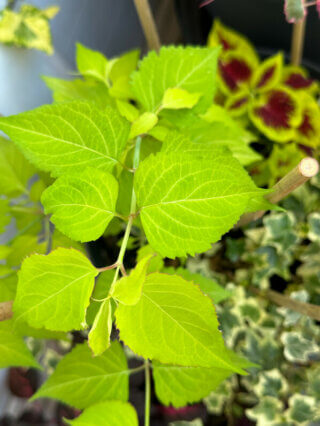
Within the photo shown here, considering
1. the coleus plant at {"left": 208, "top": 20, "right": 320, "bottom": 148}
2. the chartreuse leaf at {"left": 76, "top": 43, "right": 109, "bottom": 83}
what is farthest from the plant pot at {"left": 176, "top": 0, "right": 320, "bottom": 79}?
the chartreuse leaf at {"left": 76, "top": 43, "right": 109, "bottom": 83}

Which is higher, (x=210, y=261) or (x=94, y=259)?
(x=94, y=259)

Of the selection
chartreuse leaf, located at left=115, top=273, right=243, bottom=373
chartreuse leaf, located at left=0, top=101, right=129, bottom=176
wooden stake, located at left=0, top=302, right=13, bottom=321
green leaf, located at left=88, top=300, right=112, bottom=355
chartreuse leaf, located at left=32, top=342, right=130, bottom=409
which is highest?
chartreuse leaf, located at left=0, top=101, right=129, bottom=176

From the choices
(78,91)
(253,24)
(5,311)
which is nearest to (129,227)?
(5,311)

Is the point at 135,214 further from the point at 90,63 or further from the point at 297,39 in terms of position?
the point at 297,39

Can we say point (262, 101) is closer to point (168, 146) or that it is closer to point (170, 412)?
point (168, 146)

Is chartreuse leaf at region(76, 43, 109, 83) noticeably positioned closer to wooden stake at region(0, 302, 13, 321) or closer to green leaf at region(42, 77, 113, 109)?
green leaf at region(42, 77, 113, 109)

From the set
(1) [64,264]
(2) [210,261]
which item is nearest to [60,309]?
(1) [64,264]

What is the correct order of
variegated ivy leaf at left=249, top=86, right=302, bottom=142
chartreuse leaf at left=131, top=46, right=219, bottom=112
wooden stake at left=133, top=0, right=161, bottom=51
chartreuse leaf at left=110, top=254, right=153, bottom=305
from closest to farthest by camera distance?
chartreuse leaf at left=110, top=254, right=153, bottom=305
chartreuse leaf at left=131, top=46, right=219, bottom=112
wooden stake at left=133, top=0, right=161, bottom=51
variegated ivy leaf at left=249, top=86, right=302, bottom=142
